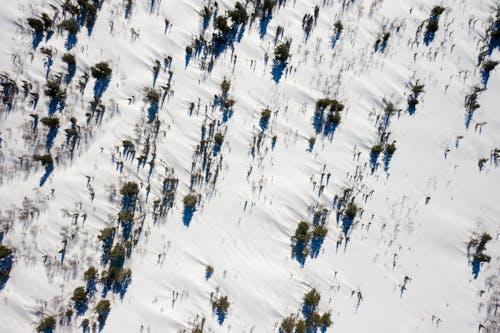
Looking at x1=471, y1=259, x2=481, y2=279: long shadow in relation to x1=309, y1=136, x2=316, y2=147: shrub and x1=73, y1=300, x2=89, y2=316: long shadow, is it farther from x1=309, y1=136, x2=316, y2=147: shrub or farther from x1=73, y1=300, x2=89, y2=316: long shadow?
x1=73, y1=300, x2=89, y2=316: long shadow

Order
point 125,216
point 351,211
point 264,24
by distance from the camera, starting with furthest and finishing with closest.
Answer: point 264,24
point 351,211
point 125,216

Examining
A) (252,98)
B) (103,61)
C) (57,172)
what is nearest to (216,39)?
(252,98)

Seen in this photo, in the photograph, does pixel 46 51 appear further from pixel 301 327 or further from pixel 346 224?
pixel 301 327

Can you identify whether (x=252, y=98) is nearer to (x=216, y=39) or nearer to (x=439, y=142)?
(x=216, y=39)

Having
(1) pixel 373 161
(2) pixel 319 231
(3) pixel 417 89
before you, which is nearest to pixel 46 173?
(2) pixel 319 231

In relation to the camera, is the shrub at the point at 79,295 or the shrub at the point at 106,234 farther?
the shrub at the point at 106,234

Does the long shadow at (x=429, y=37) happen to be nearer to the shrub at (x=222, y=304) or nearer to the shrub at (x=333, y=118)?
the shrub at (x=333, y=118)

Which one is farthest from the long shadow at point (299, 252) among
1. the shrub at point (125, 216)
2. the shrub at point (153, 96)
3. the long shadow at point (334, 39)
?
the long shadow at point (334, 39)
